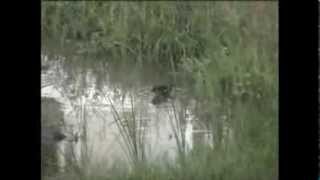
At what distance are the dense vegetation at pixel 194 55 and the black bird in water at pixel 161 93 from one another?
24mm

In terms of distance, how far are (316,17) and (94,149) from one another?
777mm

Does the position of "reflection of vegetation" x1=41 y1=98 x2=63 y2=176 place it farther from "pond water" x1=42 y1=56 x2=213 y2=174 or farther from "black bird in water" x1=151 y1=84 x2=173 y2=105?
"black bird in water" x1=151 y1=84 x2=173 y2=105

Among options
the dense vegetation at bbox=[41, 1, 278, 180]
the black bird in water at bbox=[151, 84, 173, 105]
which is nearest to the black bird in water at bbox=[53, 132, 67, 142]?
the dense vegetation at bbox=[41, 1, 278, 180]

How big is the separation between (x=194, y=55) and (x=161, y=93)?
0.17m

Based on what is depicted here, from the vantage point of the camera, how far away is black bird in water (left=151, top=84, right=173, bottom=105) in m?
1.48

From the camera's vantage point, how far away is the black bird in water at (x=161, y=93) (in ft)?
4.87

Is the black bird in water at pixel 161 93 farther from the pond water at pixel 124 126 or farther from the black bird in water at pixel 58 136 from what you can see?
the black bird in water at pixel 58 136

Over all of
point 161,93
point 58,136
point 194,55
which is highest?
point 194,55

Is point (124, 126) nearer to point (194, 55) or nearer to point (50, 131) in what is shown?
point (50, 131)

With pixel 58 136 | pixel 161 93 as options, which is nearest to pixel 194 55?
pixel 161 93

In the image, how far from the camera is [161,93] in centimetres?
150

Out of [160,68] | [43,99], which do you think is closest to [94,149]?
[43,99]

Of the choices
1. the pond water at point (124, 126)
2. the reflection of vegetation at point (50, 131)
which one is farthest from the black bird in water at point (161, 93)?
the reflection of vegetation at point (50, 131)
